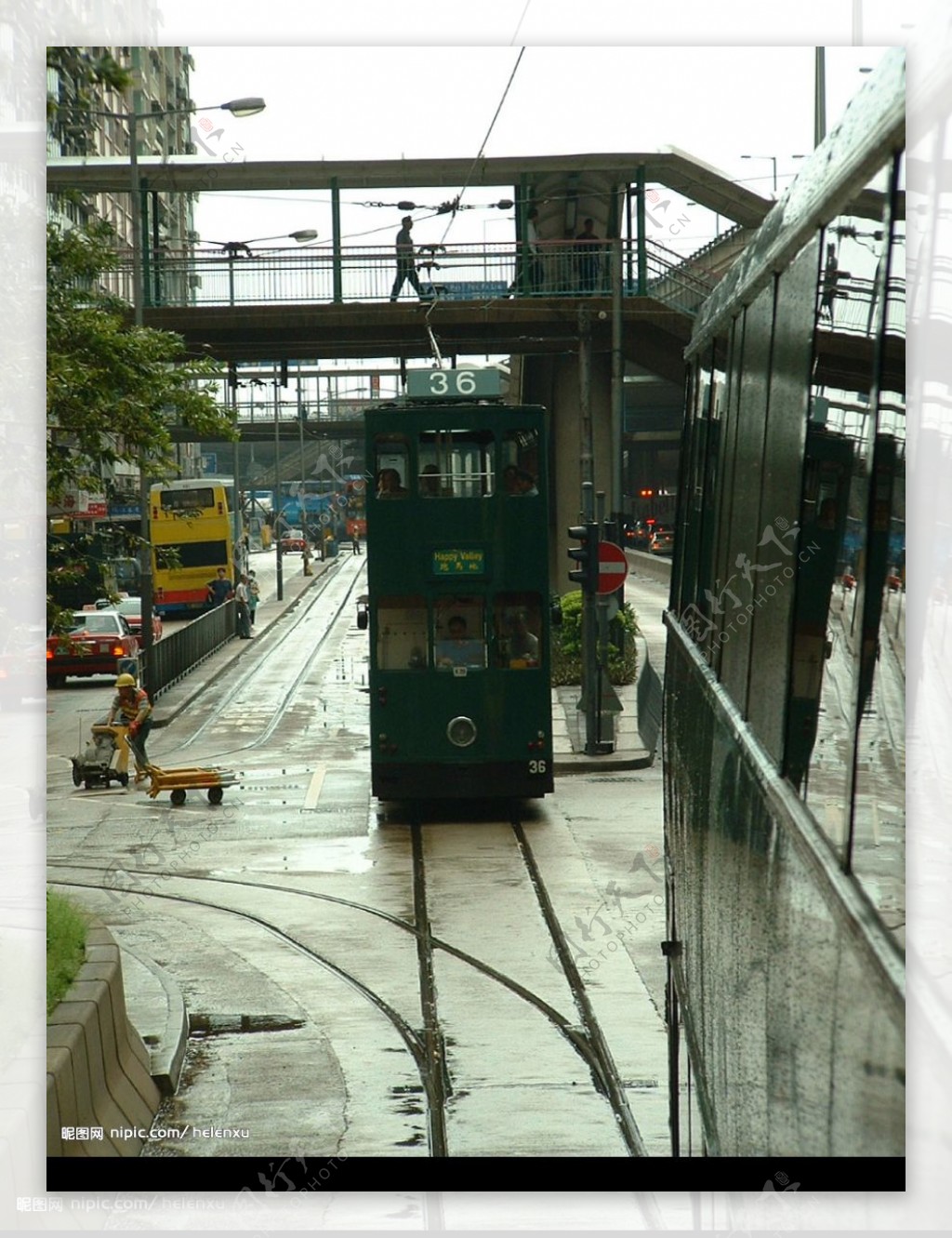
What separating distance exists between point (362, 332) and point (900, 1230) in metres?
12.5

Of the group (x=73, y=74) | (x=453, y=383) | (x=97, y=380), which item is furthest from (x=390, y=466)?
(x=73, y=74)

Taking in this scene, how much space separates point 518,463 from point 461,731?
2.62 meters

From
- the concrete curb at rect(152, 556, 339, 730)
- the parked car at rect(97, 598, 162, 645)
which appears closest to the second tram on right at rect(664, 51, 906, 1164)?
the concrete curb at rect(152, 556, 339, 730)

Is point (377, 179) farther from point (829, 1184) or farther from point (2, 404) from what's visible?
point (829, 1184)

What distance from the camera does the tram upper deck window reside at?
1642 cm

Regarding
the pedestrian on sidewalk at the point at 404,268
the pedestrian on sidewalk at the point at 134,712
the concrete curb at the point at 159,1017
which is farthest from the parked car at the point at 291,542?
the concrete curb at the point at 159,1017

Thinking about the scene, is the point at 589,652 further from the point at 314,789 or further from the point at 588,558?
the point at 314,789

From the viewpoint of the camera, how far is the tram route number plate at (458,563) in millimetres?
16391

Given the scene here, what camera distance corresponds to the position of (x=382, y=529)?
16453 mm

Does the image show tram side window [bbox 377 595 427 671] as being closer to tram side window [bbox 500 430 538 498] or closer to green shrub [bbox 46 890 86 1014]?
tram side window [bbox 500 430 538 498]

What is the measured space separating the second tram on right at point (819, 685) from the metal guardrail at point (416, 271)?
8944mm

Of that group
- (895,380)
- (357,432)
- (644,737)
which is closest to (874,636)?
(895,380)

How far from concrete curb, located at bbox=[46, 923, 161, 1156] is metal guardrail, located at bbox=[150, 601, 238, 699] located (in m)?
21.0

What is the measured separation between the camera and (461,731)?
1673 centimetres
